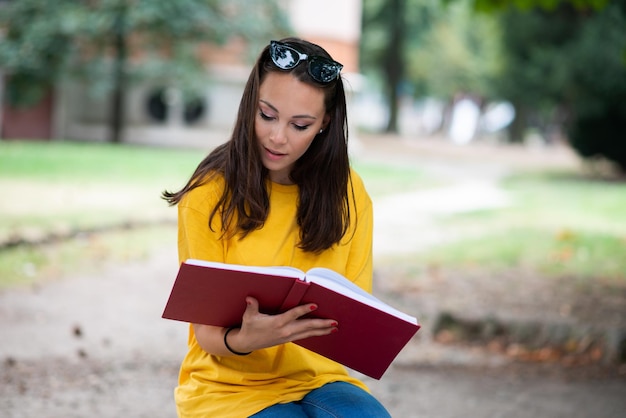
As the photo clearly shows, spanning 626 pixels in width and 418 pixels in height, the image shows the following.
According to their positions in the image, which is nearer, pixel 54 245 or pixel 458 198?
pixel 54 245

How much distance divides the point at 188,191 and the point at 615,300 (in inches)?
237

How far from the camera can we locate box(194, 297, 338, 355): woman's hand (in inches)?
97.2

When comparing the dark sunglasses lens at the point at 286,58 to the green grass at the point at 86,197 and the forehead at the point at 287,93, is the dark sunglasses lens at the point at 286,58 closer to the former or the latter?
the forehead at the point at 287,93

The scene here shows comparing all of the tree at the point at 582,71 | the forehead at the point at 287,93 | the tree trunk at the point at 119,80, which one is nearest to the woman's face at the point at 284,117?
the forehead at the point at 287,93

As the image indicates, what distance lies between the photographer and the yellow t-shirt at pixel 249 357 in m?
2.68

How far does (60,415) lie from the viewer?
468cm

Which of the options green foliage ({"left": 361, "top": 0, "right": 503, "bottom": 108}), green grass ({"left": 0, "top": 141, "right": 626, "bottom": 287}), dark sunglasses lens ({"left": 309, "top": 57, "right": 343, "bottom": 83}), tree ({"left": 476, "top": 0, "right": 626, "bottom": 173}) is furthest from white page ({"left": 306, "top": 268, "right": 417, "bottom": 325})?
green foliage ({"left": 361, "top": 0, "right": 503, "bottom": 108})

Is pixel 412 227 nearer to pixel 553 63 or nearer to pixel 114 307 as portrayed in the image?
pixel 114 307

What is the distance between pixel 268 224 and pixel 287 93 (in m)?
0.38

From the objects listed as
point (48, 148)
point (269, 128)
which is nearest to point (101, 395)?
point (269, 128)

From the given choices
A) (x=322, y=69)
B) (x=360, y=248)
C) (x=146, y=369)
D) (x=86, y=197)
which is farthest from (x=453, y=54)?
(x=322, y=69)

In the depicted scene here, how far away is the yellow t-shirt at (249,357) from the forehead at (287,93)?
262 millimetres

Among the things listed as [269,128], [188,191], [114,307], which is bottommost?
[114,307]

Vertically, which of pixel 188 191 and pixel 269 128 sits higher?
pixel 269 128
